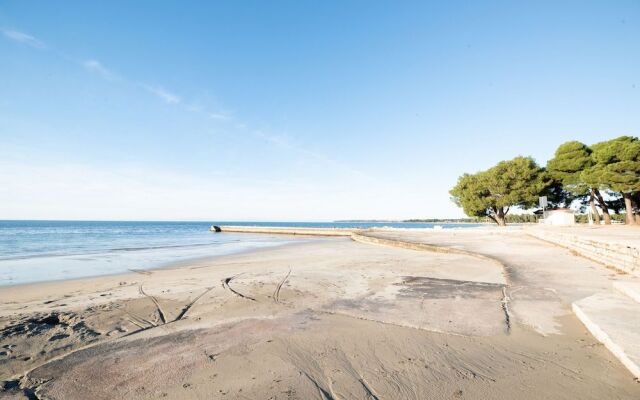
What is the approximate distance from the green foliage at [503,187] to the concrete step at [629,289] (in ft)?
136

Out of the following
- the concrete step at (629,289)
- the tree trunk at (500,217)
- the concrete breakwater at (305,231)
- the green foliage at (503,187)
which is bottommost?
the concrete step at (629,289)

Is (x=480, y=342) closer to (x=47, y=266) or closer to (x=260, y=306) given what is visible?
(x=260, y=306)

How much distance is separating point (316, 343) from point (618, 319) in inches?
178

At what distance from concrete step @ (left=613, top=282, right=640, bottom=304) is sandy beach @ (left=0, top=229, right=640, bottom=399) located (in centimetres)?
61

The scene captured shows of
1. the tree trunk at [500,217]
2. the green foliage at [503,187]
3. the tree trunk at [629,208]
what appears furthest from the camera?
the tree trunk at [500,217]

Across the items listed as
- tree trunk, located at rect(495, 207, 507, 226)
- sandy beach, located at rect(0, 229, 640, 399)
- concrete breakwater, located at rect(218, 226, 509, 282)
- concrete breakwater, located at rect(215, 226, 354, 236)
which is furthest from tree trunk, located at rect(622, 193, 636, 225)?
sandy beach, located at rect(0, 229, 640, 399)

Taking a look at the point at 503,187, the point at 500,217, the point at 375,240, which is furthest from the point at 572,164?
the point at 375,240

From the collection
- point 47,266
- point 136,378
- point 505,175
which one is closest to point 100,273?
point 47,266

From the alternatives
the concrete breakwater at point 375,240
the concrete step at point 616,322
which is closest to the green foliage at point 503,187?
the concrete breakwater at point 375,240

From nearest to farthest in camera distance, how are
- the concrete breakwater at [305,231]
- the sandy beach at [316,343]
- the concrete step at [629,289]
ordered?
the sandy beach at [316,343], the concrete step at [629,289], the concrete breakwater at [305,231]

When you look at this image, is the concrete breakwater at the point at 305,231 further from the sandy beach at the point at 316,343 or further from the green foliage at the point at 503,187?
the sandy beach at the point at 316,343

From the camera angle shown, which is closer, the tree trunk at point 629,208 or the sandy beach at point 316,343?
the sandy beach at point 316,343

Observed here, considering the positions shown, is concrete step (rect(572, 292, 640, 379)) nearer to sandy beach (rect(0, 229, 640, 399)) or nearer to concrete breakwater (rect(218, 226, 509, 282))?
sandy beach (rect(0, 229, 640, 399))

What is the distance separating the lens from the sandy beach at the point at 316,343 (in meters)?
3.22
